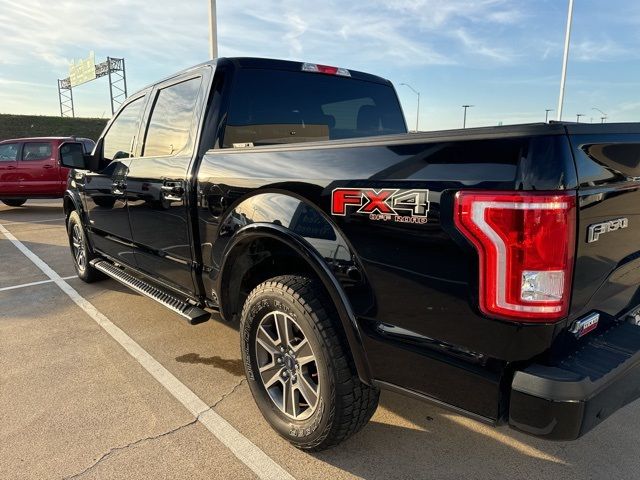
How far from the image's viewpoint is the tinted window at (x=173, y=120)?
3.20m

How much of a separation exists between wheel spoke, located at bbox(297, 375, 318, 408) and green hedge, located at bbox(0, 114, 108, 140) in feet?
126

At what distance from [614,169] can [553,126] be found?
42cm

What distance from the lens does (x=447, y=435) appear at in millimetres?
2580

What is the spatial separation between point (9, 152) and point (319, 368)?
13319mm

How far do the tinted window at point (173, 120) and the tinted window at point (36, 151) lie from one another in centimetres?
1025

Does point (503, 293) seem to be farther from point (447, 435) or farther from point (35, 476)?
point (35, 476)

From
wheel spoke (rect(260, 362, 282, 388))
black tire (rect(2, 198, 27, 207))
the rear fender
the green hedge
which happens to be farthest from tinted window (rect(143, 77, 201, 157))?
the green hedge

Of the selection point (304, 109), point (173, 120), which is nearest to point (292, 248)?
point (304, 109)

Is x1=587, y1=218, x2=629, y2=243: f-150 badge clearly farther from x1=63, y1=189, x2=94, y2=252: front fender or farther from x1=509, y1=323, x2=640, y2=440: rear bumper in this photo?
x1=63, y1=189, x2=94, y2=252: front fender

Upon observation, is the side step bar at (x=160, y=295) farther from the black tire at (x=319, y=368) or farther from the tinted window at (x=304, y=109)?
the tinted window at (x=304, y=109)

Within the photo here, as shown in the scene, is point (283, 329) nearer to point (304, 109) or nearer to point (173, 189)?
point (173, 189)

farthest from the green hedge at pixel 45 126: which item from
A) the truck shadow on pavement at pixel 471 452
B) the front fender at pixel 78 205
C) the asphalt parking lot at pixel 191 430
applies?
the truck shadow on pavement at pixel 471 452

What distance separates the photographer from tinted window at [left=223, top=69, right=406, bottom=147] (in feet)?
10.2

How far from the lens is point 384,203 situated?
5.98 ft
